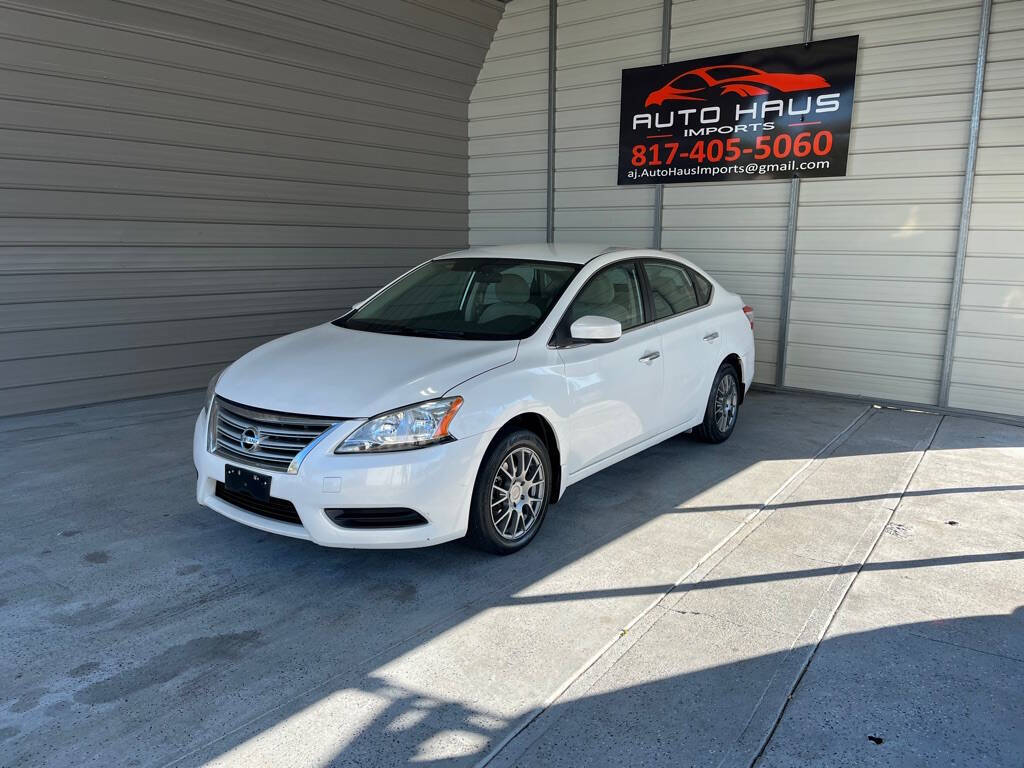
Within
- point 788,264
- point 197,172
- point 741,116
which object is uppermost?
point 741,116

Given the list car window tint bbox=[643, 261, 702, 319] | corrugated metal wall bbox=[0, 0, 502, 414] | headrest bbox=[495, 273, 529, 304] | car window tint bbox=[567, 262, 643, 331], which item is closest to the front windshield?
headrest bbox=[495, 273, 529, 304]

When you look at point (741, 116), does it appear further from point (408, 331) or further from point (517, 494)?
point (517, 494)

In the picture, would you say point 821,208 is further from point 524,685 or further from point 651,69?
point 524,685

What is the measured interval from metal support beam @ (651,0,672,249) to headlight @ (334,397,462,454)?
5960 millimetres

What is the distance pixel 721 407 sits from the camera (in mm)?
5883

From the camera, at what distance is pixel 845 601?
3512mm

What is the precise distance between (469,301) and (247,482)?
5.64ft

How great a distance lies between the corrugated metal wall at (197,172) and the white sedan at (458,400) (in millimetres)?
3369

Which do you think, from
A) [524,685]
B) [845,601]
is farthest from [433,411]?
[845,601]

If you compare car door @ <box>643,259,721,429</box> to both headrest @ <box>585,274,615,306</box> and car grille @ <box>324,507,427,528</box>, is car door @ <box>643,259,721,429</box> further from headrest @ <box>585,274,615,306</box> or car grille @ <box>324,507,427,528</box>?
car grille @ <box>324,507,427,528</box>

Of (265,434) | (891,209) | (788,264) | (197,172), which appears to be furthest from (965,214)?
(197,172)

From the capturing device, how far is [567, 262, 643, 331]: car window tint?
4426mm

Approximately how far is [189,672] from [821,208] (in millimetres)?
7032

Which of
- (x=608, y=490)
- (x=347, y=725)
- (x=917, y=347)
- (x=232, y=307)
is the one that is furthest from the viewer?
(x=232, y=307)
